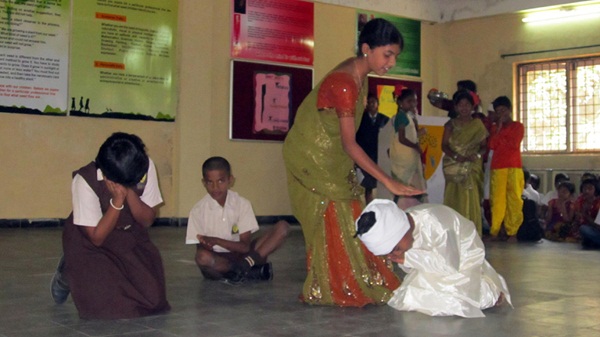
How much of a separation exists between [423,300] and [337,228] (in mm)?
545

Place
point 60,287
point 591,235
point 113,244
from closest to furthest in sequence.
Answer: point 113,244
point 60,287
point 591,235

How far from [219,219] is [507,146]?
4.45 meters

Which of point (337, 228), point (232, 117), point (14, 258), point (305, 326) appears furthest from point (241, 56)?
point (305, 326)

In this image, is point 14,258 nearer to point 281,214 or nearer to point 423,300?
point 423,300

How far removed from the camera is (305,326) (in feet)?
11.0

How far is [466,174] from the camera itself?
305 inches

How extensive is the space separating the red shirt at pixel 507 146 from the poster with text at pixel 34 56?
15.1 feet

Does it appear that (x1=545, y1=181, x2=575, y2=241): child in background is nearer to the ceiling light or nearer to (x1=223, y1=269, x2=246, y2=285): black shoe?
the ceiling light

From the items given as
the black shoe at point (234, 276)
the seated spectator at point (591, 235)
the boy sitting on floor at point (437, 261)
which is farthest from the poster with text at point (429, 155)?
the boy sitting on floor at point (437, 261)

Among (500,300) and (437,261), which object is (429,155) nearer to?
(500,300)

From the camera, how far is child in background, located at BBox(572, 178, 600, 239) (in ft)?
26.6

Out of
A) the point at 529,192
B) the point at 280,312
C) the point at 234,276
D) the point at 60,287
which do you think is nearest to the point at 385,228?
the point at 280,312

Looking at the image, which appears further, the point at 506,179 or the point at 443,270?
the point at 506,179

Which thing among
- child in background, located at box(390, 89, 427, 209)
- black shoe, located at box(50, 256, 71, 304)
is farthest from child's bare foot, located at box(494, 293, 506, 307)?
child in background, located at box(390, 89, 427, 209)
